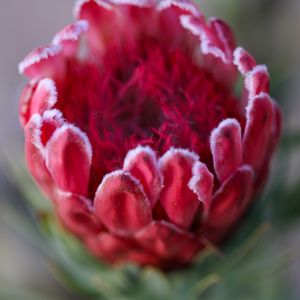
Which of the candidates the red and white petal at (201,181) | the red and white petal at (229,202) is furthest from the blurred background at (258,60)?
the red and white petal at (201,181)

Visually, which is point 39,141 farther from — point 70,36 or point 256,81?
point 256,81

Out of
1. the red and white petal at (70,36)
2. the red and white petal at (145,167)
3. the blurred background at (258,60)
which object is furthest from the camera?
the blurred background at (258,60)

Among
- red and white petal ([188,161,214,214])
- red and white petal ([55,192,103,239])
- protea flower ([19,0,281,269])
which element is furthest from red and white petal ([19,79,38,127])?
red and white petal ([188,161,214,214])

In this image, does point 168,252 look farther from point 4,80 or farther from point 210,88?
point 4,80

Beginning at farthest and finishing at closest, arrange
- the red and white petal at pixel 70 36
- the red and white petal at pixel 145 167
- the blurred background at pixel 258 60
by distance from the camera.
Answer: the blurred background at pixel 258 60
the red and white petal at pixel 70 36
the red and white petal at pixel 145 167

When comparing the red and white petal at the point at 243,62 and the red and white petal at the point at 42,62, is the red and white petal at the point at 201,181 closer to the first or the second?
the red and white petal at the point at 243,62

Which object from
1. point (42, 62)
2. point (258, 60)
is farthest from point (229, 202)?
point (258, 60)

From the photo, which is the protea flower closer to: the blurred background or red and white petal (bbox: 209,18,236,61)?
red and white petal (bbox: 209,18,236,61)
